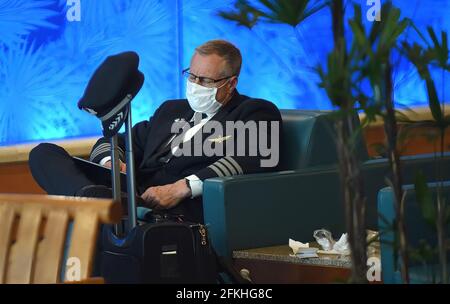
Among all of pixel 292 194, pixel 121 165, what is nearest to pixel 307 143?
pixel 292 194

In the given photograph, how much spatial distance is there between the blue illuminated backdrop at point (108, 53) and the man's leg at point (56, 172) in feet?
3.24

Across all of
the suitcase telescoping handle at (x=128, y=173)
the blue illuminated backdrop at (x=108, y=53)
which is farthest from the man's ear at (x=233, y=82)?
the blue illuminated backdrop at (x=108, y=53)

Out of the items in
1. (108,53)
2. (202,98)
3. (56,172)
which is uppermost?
(108,53)

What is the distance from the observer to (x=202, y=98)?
13.8ft

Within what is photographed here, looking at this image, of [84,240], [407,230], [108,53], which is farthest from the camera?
[108,53]

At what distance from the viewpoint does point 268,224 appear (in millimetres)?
3980

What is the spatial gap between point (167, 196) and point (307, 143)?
1.99 ft

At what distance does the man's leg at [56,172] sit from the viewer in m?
3.97

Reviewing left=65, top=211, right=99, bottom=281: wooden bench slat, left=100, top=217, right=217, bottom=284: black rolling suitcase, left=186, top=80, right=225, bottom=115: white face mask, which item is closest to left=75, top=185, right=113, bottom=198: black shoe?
left=100, top=217, right=217, bottom=284: black rolling suitcase

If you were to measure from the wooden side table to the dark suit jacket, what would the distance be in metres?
0.36

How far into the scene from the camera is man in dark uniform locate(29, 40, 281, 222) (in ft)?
13.2

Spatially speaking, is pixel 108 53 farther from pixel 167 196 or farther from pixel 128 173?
pixel 128 173

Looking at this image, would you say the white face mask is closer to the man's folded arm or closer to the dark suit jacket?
the dark suit jacket

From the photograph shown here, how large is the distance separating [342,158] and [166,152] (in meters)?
2.11
